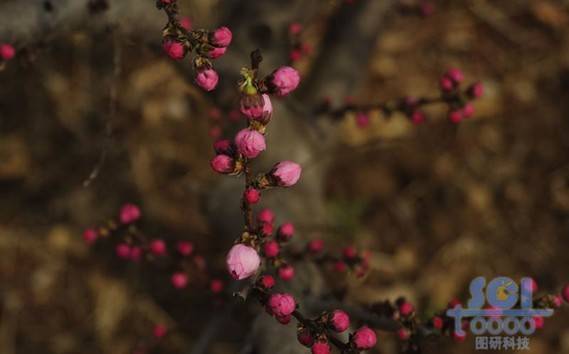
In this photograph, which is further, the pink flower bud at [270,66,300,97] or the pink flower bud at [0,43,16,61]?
the pink flower bud at [0,43,16,61]

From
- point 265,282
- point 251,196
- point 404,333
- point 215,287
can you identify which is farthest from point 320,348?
point 215,287

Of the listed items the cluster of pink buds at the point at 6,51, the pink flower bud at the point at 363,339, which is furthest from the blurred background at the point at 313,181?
the pink flower bud at the point at 363,339

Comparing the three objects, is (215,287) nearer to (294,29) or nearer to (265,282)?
(265,282)

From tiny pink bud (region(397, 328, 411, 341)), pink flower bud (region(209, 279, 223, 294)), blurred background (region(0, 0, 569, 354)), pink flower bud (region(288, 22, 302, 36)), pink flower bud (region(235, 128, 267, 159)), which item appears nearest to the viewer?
pink flower bud (region(235, 128, 267, 159))

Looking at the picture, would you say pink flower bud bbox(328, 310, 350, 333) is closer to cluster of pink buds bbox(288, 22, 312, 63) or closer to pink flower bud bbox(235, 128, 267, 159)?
pink flower bud bbox(235, 128, 267, 159)

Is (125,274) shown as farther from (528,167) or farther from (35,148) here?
(528,167)

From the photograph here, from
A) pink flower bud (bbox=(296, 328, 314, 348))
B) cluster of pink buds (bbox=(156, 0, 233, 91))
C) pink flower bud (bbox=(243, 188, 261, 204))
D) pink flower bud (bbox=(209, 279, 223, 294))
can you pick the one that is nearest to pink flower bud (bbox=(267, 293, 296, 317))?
pink flower bud (bbox=(296, 328, 314, 348))
